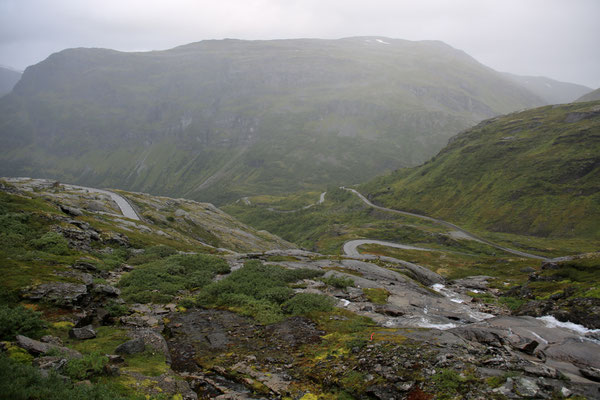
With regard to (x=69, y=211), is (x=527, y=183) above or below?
below

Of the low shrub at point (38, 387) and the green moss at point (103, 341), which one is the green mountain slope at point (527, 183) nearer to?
the green moss at point (103, 341)

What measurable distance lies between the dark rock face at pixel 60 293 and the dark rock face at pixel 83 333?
3393 mm

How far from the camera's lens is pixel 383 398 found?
13688mm

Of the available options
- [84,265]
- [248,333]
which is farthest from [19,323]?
[84,265]

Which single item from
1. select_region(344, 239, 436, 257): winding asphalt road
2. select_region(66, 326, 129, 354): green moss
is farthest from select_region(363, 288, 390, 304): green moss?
select_region(344, 239, 436, 257): winding asphalt road

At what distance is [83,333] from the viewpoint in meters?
17.1

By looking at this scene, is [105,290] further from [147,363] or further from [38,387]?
[38,387]

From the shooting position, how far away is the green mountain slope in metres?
130

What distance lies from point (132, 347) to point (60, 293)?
725 cm

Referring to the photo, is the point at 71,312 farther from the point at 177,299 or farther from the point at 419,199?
the point at 419,199

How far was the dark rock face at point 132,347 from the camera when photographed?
16203 mm

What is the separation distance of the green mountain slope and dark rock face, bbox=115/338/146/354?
14753 centimetres

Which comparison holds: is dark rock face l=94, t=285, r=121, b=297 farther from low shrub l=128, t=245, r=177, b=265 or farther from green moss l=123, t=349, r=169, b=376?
low shrub l=128, t=245, r=177, b=265

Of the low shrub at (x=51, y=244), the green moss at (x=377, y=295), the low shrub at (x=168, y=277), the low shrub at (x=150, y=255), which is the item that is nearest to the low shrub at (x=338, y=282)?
the green moss at (x=377, y=295)
